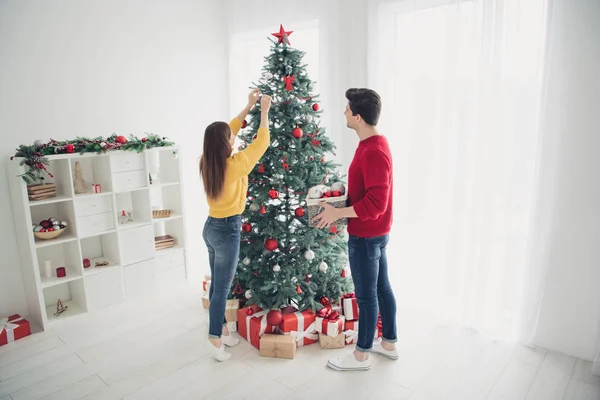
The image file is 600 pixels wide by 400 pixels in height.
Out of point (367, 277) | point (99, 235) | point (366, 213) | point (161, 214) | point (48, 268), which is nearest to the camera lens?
point (366, 213)

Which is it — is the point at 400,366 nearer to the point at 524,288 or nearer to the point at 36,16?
the point at 524,288

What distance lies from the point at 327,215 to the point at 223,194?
1.97 ft

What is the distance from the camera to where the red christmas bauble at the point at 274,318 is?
2760 mm

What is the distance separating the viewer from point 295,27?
3969mm

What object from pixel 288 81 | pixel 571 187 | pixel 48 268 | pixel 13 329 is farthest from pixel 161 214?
pixel 571 187

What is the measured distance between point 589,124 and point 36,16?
12.4ft

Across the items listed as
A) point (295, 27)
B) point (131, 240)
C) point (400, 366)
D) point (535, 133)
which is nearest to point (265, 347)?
point (400, 366)

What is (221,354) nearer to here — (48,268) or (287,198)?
(287,198)

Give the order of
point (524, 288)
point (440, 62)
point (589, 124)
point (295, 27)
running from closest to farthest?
point (589, 124) < point (524, 288) < point (440, 62) < point (295, 27)

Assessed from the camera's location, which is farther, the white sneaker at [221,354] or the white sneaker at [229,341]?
the white sneaker at [229,341]

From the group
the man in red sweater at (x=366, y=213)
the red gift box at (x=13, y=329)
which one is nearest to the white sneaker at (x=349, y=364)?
the man in red sweater at (x=366, y=213)

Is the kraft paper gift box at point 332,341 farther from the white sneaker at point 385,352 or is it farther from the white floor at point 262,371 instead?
the white sneaker at point 385,352

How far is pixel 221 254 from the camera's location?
8.34 ft

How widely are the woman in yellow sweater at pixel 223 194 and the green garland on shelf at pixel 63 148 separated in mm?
1098
